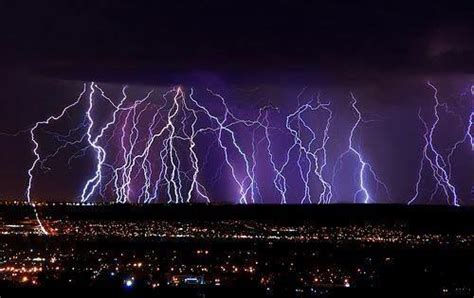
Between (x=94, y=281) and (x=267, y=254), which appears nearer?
(x=94, y=281)

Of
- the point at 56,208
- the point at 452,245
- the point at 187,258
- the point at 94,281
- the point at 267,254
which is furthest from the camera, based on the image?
the point at 56,208

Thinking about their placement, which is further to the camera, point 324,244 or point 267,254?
point 324,244

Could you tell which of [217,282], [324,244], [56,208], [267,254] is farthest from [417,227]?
[217,282]

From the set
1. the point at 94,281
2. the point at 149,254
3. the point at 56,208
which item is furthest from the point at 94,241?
the point at 56,208

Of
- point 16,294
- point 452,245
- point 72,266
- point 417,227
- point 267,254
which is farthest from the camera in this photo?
point 417,227

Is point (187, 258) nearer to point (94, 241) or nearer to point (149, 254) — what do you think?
point (149, 254)

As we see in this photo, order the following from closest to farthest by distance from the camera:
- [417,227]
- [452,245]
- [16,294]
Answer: [16,294], [452,245], [417,227]

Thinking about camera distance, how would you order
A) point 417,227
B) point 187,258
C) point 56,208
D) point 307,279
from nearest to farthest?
point 307,279 < point 187,258 < point 417,227 < point 56,208

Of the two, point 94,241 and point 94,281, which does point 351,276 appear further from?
point 94,241
